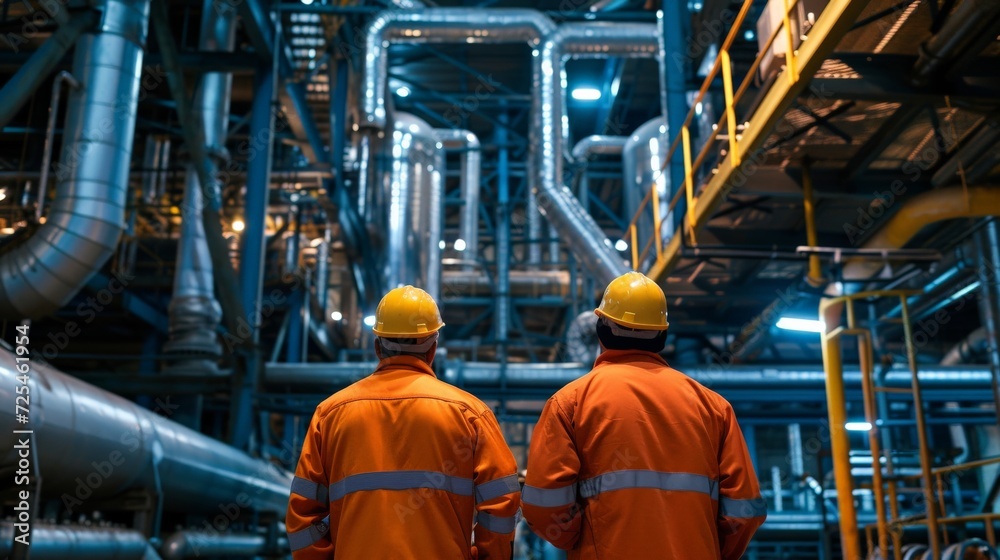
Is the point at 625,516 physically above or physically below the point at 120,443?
below

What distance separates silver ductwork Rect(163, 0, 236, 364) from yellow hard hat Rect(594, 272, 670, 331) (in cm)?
892

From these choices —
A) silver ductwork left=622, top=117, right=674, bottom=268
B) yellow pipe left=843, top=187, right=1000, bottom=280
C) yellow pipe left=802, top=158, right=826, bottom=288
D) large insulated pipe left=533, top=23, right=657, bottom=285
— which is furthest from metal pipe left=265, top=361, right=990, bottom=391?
yellow pipe left=802, top=158, right=826, bottom=288

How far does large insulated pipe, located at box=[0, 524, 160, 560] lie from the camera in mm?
4945

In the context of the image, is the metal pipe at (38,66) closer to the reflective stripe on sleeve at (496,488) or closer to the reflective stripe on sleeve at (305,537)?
the reflective stripe on sleeve at (305,537)

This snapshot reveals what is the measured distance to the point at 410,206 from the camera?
14305 millimetres

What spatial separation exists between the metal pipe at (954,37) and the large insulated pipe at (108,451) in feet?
20.3

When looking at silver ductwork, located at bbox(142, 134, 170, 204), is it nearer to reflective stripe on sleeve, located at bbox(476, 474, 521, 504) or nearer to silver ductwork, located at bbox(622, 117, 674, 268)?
silver ductwork, located at bbox(622, 117, 674, 268)

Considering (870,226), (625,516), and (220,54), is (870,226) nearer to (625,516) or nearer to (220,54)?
(625,516)

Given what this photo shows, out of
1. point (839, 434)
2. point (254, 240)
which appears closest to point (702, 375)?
point (839, 434)

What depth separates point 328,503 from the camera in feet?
11.1

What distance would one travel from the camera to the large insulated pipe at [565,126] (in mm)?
12594

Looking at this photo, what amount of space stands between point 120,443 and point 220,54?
7.21 meters

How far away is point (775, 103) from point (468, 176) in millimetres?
12649

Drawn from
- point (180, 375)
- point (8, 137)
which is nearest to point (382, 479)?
point (180, 375)
